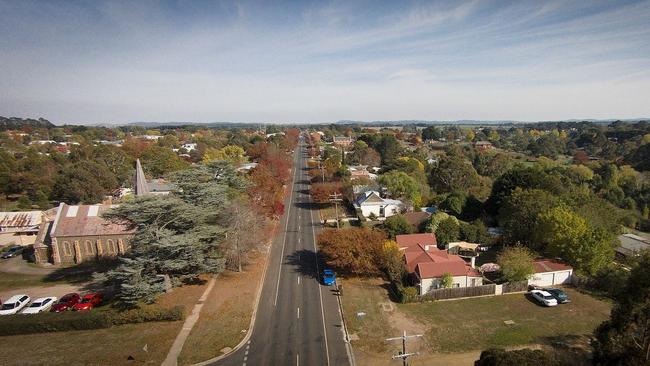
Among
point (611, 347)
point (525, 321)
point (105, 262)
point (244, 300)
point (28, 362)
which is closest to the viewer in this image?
point (611, 347)

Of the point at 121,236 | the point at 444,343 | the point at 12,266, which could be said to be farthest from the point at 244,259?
the point at 12,266

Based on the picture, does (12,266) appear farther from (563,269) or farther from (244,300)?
(563,269)

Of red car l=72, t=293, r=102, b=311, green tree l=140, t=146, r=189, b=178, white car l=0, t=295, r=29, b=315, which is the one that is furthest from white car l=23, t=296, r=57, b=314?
green tree l=140, t=146, r=189, b=178

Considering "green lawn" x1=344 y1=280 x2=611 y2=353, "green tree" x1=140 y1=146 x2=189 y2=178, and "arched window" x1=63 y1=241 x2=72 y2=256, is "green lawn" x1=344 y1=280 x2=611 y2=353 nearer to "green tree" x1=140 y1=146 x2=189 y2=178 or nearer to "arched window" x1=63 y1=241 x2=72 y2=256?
"arched window" x1=63 y1=241 x2=72 y2=256

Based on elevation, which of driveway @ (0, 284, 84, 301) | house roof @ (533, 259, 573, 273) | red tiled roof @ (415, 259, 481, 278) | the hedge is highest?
red tiled roof @ (415, 259, 481, 278)

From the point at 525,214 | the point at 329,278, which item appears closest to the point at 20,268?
the point at 329,278

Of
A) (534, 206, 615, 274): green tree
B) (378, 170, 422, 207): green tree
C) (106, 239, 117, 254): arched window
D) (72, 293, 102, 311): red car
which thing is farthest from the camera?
(378, 170, 422, 207): green tree
